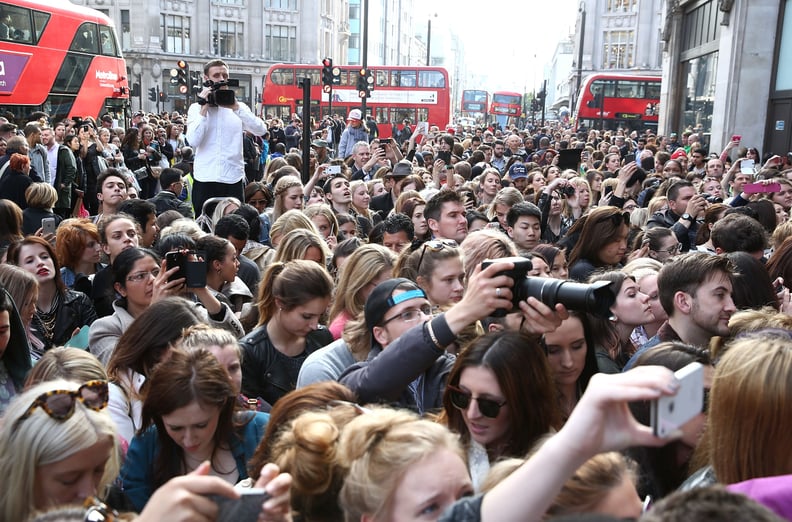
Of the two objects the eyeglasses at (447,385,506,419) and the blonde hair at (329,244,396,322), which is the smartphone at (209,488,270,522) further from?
the blonde hair at (329,244,396,322)

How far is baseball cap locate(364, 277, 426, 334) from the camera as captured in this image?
3.67m

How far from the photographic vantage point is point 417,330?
3043 millimetres

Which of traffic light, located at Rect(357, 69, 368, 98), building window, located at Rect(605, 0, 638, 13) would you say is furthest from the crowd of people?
building window, located at Rect(605, 0, 638, 13)

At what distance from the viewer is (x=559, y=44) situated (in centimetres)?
12206

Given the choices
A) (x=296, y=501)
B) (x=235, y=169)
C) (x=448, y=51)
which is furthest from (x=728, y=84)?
(x=448, y=51)

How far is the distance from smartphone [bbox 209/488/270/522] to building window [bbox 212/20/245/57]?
68.4 metres

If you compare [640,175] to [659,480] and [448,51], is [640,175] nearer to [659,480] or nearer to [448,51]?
[659,480]

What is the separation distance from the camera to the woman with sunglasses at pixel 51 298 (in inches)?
213

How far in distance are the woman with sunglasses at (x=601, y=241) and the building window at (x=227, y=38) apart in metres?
64.5

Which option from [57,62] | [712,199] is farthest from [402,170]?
[57,62]

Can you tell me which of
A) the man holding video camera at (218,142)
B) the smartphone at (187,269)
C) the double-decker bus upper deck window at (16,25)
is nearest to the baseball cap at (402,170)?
the man holding video camera at (218,142)

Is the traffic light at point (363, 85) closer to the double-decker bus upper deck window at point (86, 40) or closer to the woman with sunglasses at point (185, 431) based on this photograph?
the double-decker bus upper deck window at point (86, 40)

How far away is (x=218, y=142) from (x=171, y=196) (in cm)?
129

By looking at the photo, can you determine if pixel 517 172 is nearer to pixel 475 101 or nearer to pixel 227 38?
pixel 475 101
